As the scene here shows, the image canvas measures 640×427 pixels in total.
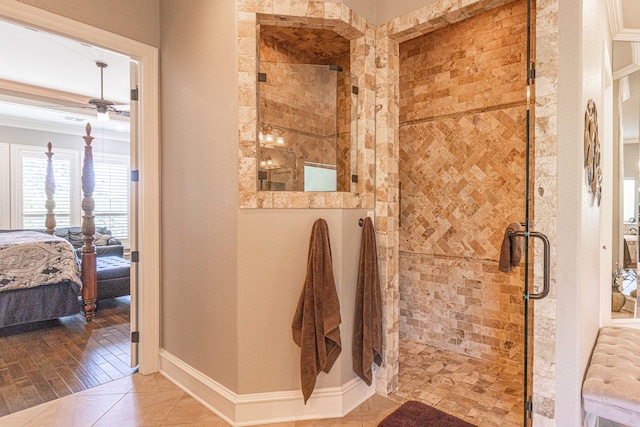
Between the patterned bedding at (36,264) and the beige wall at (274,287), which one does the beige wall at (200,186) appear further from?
the patterned bedding at (36,264)

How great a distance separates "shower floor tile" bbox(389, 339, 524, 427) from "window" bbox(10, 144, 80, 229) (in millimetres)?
7148

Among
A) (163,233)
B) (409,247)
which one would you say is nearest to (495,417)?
(409,247)

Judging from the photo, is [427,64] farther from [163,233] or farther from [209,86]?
[163,233]

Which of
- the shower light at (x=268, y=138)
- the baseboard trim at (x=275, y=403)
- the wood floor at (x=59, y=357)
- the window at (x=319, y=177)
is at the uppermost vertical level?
the shower light at (x=268, y=138)

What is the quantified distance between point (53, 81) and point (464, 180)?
232 inches

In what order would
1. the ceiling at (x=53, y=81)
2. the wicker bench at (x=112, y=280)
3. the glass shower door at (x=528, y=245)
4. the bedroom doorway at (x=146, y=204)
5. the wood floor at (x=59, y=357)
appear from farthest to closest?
the wicker bench at (x=112, y=280) < the ceiling at (x=53, y=81) < the bedroom doorway at (x=146, y=204) < the wood floor at (x=59, y=357) < the glass shower door at (x=528, y=245)

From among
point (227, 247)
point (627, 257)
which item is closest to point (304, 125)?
point (227, 247)

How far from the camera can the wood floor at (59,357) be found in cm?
252

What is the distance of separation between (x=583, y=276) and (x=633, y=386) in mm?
Answer: 545

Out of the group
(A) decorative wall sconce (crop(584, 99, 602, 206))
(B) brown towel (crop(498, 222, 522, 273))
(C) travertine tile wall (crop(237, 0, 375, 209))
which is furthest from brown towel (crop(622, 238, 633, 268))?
(C) travertine tile wall (crop(237, 0, 375, 209))

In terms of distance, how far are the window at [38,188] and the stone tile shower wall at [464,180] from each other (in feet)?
22.6

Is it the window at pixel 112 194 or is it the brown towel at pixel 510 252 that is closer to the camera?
the brown towel at pixel 510 252

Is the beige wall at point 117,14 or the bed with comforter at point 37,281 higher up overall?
the beige wall at point 117,14

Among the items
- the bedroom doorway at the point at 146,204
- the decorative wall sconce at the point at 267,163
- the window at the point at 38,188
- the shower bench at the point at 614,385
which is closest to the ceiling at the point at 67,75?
the window at the point at 38,188
